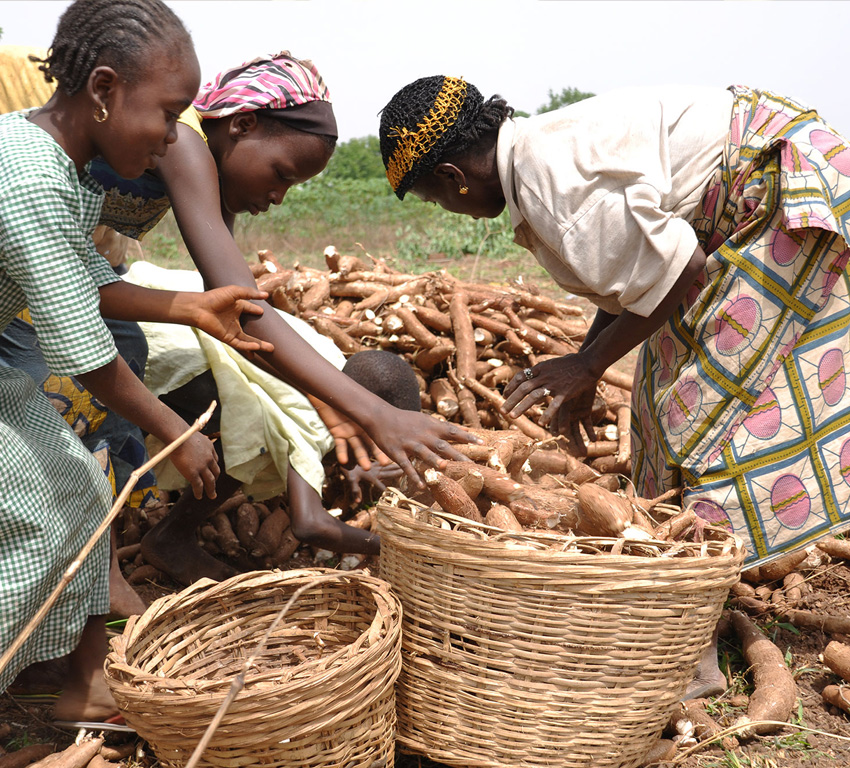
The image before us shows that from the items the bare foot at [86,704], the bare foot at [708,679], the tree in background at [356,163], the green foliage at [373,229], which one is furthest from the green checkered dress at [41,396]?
the tree in background at [356,163]

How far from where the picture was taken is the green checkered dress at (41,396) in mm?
1472

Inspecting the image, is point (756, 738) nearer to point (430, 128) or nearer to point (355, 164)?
point (430, 128)

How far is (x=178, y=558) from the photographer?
2.63 metres

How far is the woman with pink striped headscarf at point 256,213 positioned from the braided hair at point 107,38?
0.35 m

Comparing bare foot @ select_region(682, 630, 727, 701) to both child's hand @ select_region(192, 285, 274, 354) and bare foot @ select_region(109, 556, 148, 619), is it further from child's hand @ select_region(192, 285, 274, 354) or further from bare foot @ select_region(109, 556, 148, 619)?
bare foot @ select_region(109, 556, 148, 619)

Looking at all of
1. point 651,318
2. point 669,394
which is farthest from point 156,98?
point 669,394

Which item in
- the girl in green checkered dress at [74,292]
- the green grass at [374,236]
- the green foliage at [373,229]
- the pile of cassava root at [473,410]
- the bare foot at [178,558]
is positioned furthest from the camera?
the green foliage at [373,229]

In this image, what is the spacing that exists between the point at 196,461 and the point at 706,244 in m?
1.46

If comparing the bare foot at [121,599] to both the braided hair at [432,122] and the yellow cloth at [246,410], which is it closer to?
the yellow cloth at [246,410]

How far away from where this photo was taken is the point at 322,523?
98.6 inches

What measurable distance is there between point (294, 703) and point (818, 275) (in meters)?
1.57

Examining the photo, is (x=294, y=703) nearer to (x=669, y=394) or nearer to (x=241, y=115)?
(x=669, y=394)

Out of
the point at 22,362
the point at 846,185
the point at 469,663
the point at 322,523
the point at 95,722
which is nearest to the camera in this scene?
the point at 469,663

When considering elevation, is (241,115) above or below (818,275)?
above
